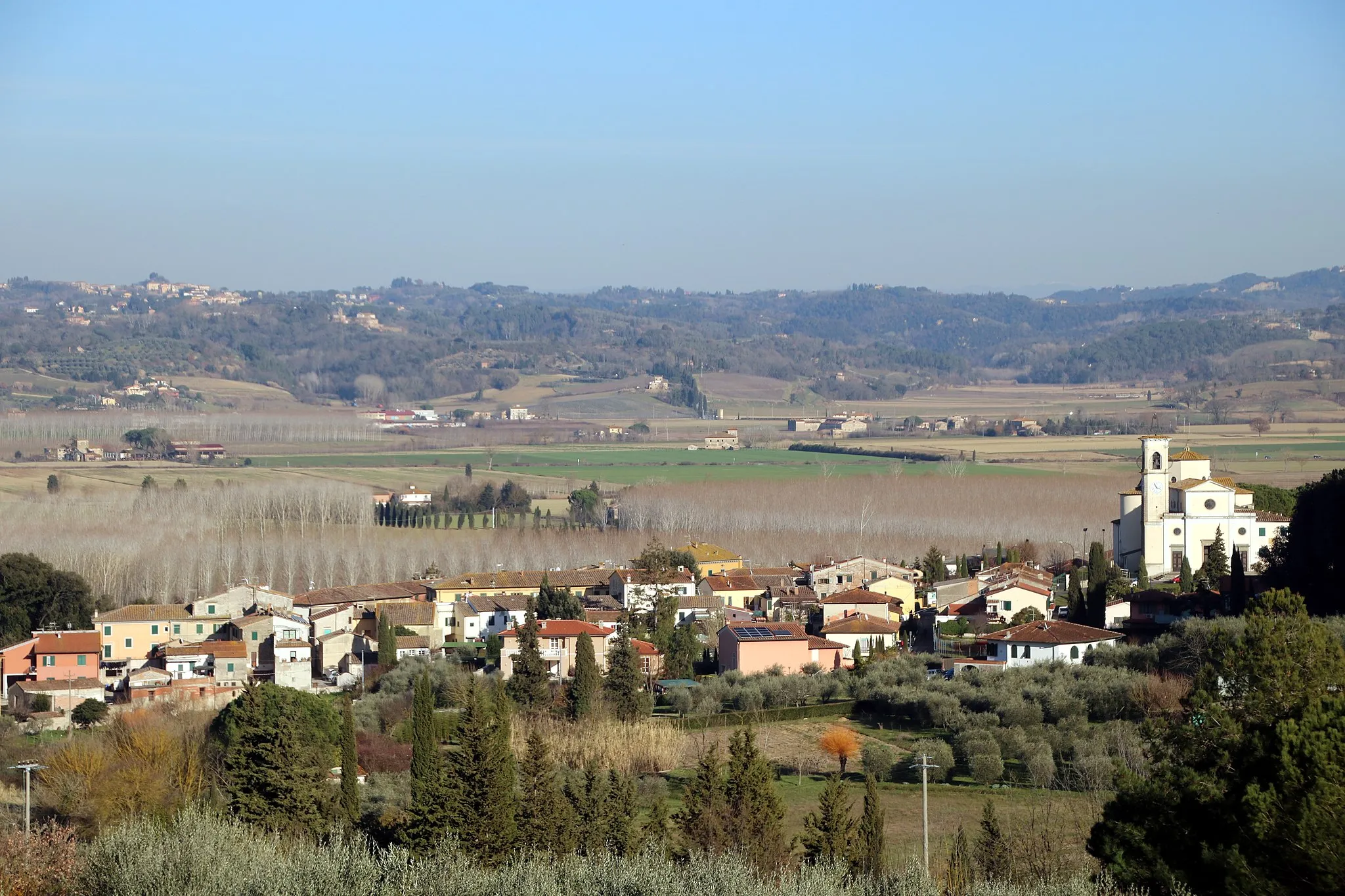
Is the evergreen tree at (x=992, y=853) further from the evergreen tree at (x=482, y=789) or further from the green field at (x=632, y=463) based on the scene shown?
the green field at (x=632, y=463)

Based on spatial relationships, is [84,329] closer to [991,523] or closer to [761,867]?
[991,523]

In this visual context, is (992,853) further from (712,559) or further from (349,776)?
(712,559)

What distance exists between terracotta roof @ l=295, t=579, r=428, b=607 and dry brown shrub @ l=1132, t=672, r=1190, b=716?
686 inches

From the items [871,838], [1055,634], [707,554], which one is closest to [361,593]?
[707,554]

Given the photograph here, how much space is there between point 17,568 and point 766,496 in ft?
95.3

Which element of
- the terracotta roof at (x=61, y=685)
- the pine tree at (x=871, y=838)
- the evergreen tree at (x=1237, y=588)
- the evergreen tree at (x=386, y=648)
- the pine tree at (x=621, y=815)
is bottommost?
the terracotta roof at (x=61, y=685)

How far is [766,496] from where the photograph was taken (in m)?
58.9

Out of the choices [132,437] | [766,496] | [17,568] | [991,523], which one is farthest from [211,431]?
[17,568]

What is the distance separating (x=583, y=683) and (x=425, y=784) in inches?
347

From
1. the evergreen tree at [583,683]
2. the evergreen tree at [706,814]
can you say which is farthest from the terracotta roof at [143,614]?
the evergreen tree at [706,814]

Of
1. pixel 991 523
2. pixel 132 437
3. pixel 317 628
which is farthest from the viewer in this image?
pixel 132 437

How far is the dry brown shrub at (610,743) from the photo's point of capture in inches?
933

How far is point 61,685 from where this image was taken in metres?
30.0

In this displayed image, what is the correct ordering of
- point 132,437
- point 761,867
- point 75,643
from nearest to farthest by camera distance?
point 761,867, point 75,643, point 132,437
